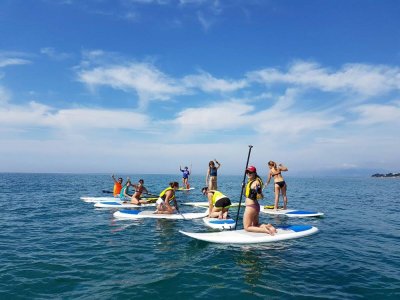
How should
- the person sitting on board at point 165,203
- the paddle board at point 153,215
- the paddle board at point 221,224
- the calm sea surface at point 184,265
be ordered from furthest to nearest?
1. the person sitting on board at point 165,203
2. the paddle board at point 153,215
3. the paddle board at point 221,224
4. the calm sea surface at point 184,265

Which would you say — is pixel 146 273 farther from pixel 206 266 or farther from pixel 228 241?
pixel 228 241

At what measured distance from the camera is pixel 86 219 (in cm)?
1934

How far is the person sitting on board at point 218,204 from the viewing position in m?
16.5

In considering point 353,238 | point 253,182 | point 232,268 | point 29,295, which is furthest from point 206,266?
point 353,238

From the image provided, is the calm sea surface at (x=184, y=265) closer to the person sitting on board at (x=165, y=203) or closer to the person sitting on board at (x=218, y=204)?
the person sitting on board at (x=218, y=204)

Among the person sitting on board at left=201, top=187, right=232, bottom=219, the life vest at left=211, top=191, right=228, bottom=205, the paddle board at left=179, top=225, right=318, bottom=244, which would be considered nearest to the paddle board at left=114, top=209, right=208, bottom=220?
the person sitting on board at left=201, top=187, right=232, bottom=219

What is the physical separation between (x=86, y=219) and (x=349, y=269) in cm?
1492

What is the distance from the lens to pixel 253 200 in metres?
12.7

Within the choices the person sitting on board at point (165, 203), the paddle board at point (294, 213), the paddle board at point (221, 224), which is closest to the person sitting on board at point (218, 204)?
the paddle board at point (221, 224)

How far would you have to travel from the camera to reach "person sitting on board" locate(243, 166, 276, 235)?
500 inches

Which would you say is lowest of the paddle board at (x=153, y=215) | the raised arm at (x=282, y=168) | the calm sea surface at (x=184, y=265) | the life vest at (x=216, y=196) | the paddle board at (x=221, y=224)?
the calm sea surface at (x=184, y=265)

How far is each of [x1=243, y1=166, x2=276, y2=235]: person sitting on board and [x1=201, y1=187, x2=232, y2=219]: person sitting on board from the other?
121 inches

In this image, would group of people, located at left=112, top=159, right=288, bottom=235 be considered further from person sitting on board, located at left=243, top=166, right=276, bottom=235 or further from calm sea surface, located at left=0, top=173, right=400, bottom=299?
calm sea surface, located at left=0, top=173, right=400, bottom=299

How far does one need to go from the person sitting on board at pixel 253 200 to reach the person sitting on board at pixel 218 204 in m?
3.07
